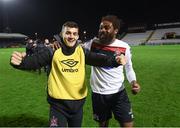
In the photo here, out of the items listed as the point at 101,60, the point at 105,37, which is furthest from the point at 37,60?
the point at 105,37

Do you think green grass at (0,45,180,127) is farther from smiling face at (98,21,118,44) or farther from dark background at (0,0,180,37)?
dark background at (0,0,180,37)

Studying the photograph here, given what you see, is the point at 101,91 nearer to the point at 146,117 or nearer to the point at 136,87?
the point at 136,87

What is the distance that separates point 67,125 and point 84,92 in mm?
495

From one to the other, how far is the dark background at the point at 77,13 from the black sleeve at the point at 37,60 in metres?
68.2

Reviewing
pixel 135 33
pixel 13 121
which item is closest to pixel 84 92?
pixel 13 121

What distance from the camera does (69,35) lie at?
4.46 metres

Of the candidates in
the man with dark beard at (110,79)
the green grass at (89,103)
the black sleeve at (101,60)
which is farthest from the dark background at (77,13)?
the black sleeve at (101,60)

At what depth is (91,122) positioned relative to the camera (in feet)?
24.4

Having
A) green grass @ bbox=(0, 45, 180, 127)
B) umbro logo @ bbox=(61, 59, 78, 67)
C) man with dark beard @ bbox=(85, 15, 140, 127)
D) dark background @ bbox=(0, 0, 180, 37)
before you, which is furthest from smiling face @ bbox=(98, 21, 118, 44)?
dark background @ bbox=(0, 0, 180, 37)

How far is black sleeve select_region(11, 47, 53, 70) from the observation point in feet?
14.3

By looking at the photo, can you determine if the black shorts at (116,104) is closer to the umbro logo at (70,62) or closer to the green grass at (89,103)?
the umbro logo at (70,62)

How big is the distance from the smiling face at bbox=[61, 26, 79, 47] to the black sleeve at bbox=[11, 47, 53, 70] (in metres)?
0.25

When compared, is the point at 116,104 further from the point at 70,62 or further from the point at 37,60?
the point at 37,60

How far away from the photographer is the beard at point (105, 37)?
5.21 metres
